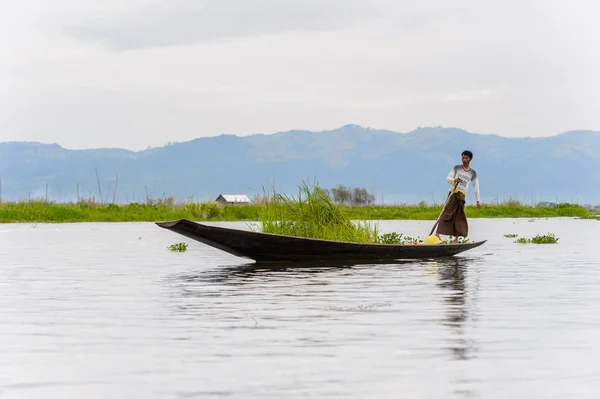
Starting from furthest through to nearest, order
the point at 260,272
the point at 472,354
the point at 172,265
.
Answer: the point at 172,265 → the point at 260,272 → the point at 472,354

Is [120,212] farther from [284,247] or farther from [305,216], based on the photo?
[284,247]

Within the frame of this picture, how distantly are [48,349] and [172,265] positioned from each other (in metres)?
9.61

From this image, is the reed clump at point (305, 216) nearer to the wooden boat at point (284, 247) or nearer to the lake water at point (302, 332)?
the wooden boat at point (284, 247)

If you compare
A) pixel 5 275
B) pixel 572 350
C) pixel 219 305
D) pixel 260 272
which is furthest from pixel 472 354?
pixel 5 275

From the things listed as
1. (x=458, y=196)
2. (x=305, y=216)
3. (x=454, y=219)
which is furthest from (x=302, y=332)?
(x=454, y=219)

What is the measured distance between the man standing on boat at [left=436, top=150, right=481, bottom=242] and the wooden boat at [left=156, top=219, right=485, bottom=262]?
123 centimetres

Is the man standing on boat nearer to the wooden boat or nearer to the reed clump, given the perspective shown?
the wooden boat

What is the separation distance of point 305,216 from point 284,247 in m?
1.36

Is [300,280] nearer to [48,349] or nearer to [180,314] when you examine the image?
[180,314]

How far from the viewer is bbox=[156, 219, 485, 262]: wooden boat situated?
14.9 meters

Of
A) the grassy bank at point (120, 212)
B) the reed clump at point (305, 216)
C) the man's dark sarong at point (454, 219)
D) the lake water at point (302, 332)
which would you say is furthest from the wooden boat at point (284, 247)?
the grassy bank at point (120, 212)

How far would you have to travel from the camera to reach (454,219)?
17750 mm

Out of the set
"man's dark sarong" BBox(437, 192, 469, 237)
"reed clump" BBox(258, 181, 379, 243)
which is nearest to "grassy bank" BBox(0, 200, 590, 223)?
"man's dark sarong" BBox(437, 192, 469, 237)

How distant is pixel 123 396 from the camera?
5.81 metres
